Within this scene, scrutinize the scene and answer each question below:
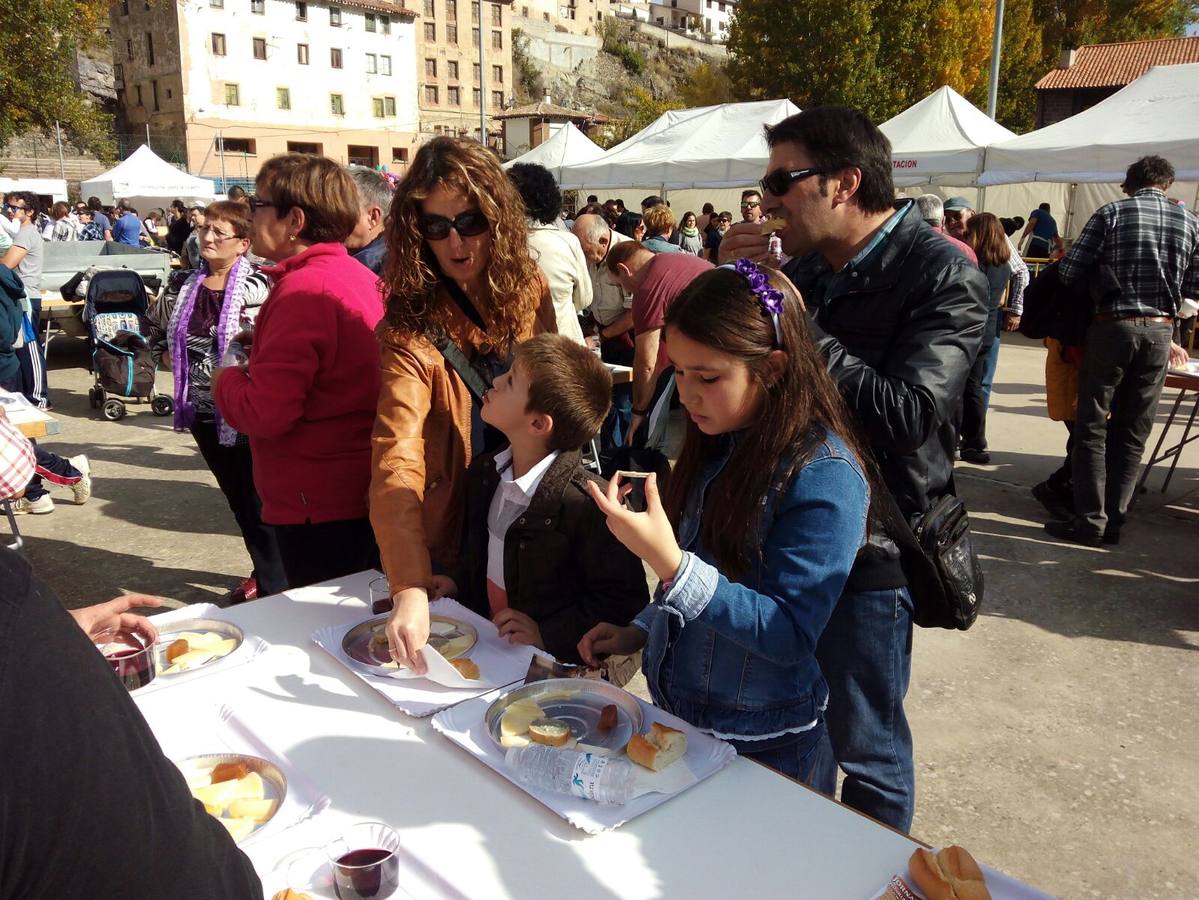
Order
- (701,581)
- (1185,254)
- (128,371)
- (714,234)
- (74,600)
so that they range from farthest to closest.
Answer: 1. (714,234)
2. (128,371)
3. (1185,254)
4. (74,600)
5. (701,581)

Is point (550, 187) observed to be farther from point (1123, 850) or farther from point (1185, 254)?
point (1123, 850)

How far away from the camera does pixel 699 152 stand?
1289 centimetres

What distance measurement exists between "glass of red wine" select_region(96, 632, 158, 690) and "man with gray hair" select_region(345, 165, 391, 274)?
2.38 m

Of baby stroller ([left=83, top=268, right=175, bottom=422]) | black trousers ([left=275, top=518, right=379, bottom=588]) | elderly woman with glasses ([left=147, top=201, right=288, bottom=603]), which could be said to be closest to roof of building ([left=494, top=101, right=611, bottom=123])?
baby stroller ([left=83, top=268, right=175, bottom=422])

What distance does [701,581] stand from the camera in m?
1.37

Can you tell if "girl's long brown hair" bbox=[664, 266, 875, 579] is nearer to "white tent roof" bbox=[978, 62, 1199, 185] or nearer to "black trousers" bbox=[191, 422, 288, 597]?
"black trousers" bbox=[191, 422, 288, 597]

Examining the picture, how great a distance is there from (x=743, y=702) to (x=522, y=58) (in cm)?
7552

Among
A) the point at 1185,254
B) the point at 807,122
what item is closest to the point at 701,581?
the point at 807,122

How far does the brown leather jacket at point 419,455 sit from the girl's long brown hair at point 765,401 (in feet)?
2.26

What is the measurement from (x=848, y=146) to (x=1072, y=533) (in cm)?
393

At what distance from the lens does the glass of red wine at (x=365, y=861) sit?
42.9 inches

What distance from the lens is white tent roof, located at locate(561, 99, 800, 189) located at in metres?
12.2

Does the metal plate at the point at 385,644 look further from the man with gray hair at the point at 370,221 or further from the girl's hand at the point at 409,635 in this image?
the man with gray hair at the point at 370,221

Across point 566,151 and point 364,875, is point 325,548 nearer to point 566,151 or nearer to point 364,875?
point 364,875
